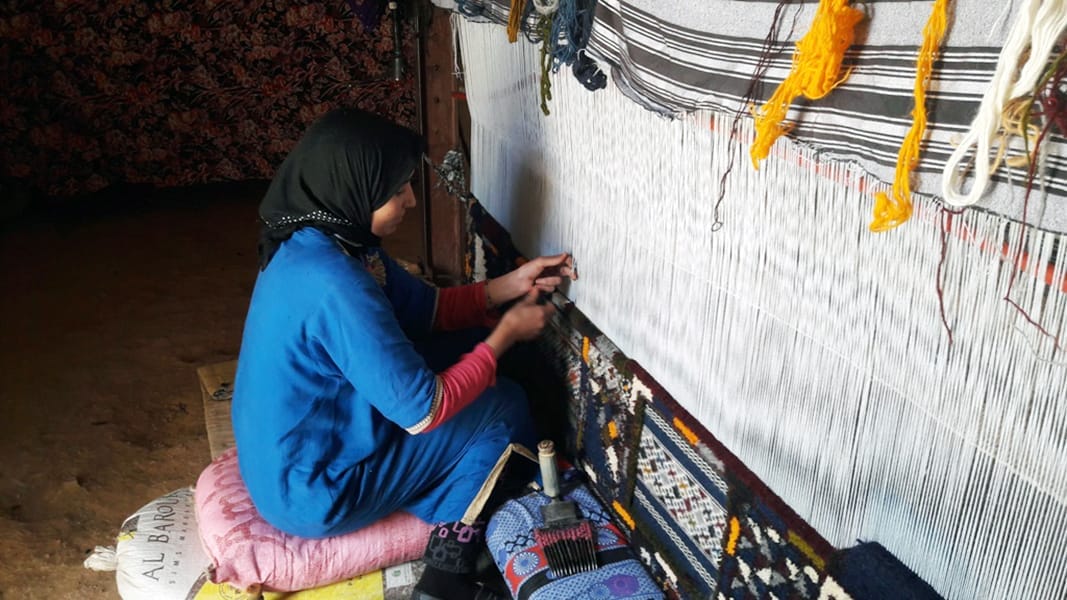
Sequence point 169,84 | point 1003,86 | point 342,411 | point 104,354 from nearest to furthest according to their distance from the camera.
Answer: point 1003,86 < point 342,411 < point 104,354 < point 169,84

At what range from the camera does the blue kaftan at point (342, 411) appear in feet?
4.57

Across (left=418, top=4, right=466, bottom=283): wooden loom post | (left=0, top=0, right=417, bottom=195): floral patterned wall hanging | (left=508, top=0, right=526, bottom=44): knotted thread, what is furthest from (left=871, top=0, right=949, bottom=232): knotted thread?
(left=0, top=0, right=417, bottom=195): floral patterned wall hanging

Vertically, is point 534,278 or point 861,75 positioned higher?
point 861,75

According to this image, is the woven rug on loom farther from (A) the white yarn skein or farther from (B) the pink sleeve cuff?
(A) the white yarn skein

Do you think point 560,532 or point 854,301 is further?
point 560,532

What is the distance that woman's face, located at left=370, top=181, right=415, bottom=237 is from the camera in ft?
4.84

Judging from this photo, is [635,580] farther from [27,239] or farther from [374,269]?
[27,239]

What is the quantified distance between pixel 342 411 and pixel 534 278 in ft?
1.59

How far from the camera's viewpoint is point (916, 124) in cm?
57

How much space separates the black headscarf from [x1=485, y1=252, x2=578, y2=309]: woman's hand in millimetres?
337

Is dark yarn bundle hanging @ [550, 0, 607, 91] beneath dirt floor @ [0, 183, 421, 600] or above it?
above

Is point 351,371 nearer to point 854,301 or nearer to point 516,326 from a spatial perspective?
point 516,326

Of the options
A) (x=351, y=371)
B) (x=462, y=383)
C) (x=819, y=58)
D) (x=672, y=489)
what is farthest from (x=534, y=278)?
(x=819, y=58)

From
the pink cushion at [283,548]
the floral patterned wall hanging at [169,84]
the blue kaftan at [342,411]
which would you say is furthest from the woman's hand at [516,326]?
the floral patterned wall hanging at [169,84]
